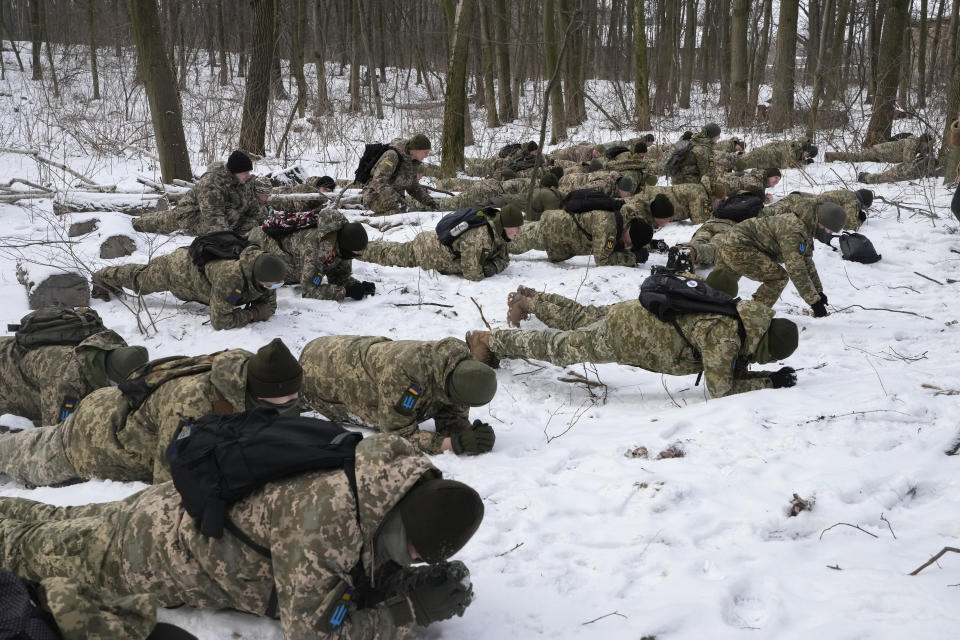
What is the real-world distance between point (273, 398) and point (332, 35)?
31448 millimetres

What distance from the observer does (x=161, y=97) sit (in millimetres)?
9008

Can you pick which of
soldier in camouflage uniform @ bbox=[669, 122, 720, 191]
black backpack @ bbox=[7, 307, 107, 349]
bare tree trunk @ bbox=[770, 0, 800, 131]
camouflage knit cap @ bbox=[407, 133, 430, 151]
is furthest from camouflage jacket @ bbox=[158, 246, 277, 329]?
bare tree trunk @ bbox=[770, 0, 800, 131]

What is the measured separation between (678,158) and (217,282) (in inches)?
287

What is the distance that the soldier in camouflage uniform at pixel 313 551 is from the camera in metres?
2.13

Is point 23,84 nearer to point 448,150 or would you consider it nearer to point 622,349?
point 448,150

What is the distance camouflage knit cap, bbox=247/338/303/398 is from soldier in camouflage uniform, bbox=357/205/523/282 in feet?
12.8

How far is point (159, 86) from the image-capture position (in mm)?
8961

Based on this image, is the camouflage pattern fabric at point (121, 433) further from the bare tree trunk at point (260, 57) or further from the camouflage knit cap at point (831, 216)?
→ the bare tree trunk at point (260, 57)

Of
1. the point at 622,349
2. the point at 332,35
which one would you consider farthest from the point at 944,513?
the point at 332,35

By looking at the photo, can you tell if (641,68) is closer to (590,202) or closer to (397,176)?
(397,176)

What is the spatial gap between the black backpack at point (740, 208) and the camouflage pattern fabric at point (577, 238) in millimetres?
1066

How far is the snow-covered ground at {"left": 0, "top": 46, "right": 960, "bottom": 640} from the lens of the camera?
2.45m

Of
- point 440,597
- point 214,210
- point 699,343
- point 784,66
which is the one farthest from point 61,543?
point 784,66

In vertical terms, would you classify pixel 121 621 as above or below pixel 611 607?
above
